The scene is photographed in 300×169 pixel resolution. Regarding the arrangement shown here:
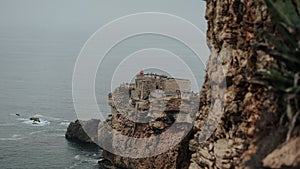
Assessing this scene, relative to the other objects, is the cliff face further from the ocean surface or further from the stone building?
the ocean surface

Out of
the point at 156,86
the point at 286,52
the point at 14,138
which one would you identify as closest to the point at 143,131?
the point at 156,86

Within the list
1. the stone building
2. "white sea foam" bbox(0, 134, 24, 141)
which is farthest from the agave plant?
"white sea foam" bbox(0, 134, 24, 141)

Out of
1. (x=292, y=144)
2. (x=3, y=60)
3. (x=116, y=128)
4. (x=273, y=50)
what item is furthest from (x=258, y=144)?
(x=3, y=60)

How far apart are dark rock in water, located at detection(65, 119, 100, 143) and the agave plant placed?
148ft

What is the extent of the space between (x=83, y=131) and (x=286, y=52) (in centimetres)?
4837

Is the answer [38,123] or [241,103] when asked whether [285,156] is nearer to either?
[241,103]

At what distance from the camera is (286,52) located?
9141mm

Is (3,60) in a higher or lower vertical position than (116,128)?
higher

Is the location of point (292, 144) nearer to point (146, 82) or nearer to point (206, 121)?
point (206, 121)

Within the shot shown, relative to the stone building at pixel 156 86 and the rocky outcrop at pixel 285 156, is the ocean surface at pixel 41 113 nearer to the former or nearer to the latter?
the stone building at pixel 156 86

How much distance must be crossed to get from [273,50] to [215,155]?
331 cm

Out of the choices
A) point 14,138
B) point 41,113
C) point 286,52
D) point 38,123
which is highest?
point 286,52

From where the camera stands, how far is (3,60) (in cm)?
13350

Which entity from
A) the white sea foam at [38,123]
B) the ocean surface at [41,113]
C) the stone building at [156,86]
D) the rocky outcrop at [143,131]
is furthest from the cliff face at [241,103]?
the white sea foam at [38,123]
